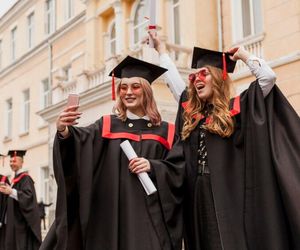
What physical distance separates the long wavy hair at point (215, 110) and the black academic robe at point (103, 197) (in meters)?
0.32

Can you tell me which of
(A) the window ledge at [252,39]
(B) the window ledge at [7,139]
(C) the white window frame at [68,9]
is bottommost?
(B) the window ledge at [7,139]

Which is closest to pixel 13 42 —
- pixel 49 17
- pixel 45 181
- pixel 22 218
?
pixel 49 17

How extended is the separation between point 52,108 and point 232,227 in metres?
15.7

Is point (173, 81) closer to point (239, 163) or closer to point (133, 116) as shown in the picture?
point (133, 116)

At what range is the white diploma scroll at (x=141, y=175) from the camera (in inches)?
146

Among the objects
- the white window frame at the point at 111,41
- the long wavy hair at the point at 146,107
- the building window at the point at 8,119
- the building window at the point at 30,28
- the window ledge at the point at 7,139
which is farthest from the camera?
the building window at the point at 8,119

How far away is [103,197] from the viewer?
3.98 m

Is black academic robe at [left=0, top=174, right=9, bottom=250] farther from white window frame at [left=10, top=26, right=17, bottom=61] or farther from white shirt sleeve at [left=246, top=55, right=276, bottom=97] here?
white window frame at [left=10, top=26, right=17, bottom=61]

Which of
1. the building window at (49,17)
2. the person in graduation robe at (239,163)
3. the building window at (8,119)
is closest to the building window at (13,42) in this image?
the building window at (8,119)

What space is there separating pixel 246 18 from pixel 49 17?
44.8 feet

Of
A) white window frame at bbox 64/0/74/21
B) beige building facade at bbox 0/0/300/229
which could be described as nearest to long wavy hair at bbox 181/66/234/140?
beige building facade at bbox 0/0/300/229

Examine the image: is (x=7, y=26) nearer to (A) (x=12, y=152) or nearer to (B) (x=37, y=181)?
(B) (x=37, y=181)

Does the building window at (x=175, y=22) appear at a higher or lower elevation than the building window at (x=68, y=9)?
lower

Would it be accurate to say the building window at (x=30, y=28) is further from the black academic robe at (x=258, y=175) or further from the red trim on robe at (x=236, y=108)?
the black academic robe at (x=258, y=175)
